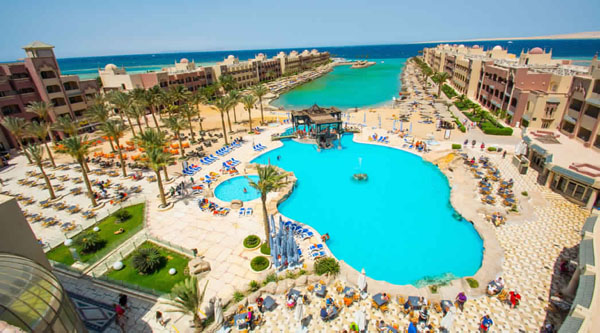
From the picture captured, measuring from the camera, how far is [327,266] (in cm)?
2008

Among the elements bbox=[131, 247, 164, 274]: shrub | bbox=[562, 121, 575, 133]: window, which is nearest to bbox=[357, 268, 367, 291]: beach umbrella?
bbox=[131, 247, 164, 274]: shrub

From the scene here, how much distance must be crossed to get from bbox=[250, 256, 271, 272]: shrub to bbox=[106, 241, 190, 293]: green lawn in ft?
16.0

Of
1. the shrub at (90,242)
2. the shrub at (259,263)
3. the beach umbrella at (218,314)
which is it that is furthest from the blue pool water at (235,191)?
the beach umbrella at (218,314)

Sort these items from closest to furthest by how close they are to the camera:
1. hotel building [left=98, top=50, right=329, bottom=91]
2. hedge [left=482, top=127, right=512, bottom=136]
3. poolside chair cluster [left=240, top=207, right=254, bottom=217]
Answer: poolside chair cluster [left=240, top=207, right=254, bottom=217] < hedge [left=482, top=127, right=512, bottom=136] < hotel building [left=98, top=50, right=329, bottom=91]

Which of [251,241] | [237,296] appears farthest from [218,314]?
[251,241]

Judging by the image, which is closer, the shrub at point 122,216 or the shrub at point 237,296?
the shrub at point 237,296

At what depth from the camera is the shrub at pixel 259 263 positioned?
2067 cm

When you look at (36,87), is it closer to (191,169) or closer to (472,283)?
(191,169)

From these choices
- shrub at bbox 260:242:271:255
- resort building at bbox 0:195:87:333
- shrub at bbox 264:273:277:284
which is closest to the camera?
resort building at bbox 0:195:87:333

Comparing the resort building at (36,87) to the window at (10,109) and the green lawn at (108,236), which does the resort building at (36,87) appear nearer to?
the window at (10,109)

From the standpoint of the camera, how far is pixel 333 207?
30156 millimetres

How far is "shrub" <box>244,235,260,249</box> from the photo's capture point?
22844 millimetres

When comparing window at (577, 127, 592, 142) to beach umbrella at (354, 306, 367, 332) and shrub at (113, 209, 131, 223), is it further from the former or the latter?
shrub at (113, 209, 131, 223)

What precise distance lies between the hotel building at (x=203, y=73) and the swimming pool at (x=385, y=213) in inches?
1950
